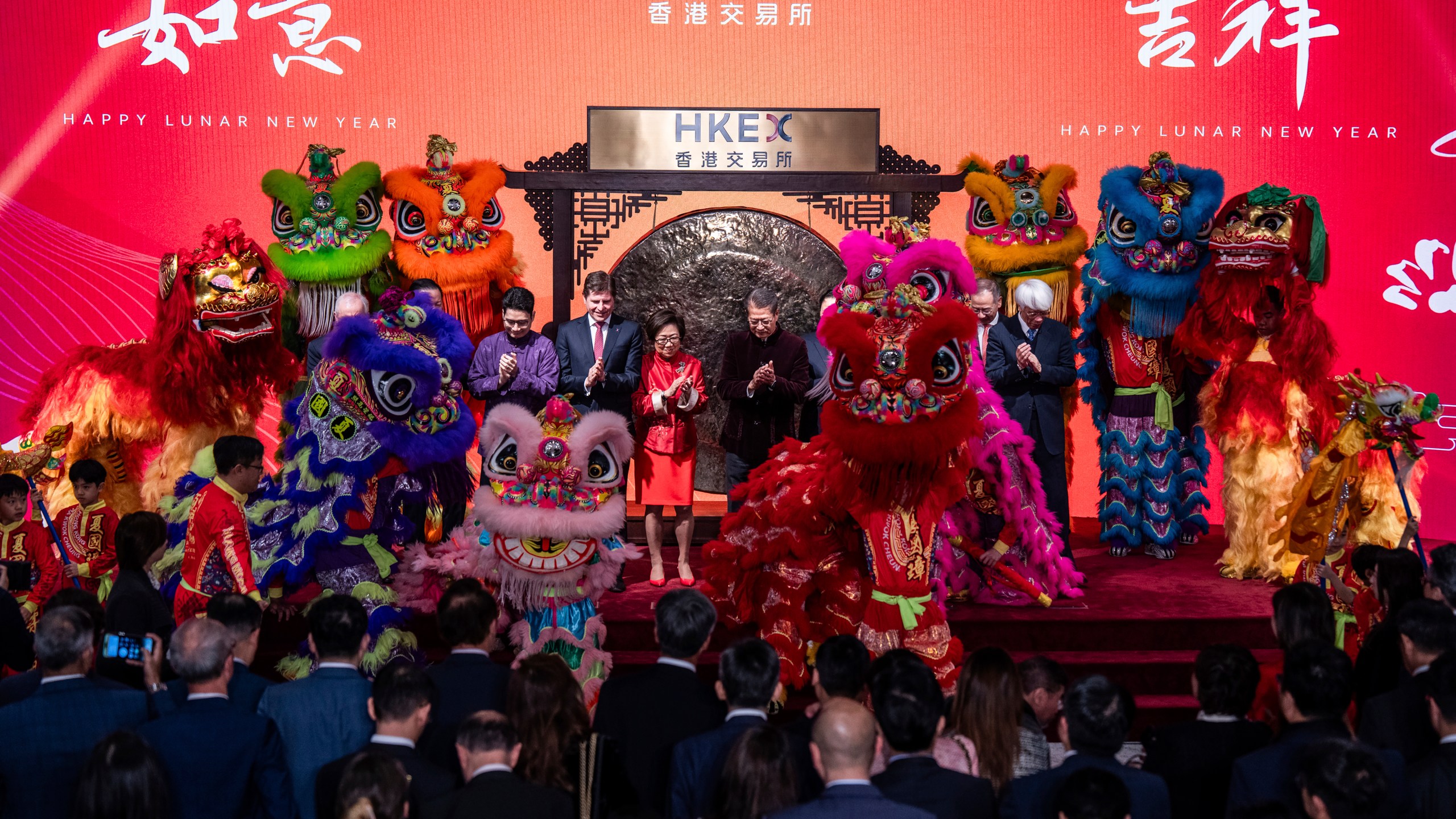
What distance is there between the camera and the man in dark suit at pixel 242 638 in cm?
329

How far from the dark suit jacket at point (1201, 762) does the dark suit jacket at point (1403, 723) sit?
325mm

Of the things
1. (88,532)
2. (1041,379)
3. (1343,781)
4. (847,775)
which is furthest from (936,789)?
(88,532)

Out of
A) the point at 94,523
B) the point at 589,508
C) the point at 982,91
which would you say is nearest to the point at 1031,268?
the point at 982,91

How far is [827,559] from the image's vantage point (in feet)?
14.8

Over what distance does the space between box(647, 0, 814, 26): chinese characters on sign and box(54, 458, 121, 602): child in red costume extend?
427cm

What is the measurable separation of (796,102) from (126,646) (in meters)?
5.50

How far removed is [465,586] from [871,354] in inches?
55.6

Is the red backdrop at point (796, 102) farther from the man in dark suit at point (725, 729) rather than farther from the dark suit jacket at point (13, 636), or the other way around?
the man in dark suit at point (725, 729)

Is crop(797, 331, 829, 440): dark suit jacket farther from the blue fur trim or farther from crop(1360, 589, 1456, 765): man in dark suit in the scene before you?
crop(1360, 589, 1456, 765): man in dark suit

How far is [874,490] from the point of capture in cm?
421

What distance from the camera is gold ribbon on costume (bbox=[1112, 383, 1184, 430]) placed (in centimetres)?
601

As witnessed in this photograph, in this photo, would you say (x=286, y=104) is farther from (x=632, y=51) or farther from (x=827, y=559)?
(x=827, y=559)

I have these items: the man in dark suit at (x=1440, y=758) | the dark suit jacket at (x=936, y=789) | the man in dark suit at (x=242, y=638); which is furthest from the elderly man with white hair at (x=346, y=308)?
the man in dark suit at (x=1440, y=758)

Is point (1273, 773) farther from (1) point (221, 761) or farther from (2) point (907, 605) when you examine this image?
(1) point (221, 761)
